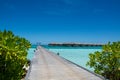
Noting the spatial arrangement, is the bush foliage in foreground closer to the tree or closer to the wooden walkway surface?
the wooden walkway surface

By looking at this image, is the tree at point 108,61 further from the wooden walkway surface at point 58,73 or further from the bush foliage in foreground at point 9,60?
the bush foliage in foreground at point 9,60

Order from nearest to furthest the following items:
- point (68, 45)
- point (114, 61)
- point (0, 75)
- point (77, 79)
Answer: point (0, 75) → point (77, 79) → point (114, 61) → point (68, 45)

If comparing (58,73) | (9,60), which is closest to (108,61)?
(58,73)

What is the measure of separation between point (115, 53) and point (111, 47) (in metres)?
0.61

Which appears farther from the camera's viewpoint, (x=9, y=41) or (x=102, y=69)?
(x=102, y=69)

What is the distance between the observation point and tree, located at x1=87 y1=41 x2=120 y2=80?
15125 millimetres

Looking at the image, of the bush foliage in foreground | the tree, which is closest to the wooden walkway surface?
the tree

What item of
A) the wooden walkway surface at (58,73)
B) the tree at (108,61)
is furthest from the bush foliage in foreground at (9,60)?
the tree at (108,61)

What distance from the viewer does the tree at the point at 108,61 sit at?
15125 mm

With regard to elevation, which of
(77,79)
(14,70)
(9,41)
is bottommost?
(77,79)

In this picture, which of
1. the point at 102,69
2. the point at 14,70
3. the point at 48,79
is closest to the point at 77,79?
the point at 48,79

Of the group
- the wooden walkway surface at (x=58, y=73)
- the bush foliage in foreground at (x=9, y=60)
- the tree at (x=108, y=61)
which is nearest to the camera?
the bush foliage in foreground at (x=9, y=60)

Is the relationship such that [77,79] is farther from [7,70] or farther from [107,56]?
[7,70]

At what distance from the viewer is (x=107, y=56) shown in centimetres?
1552
